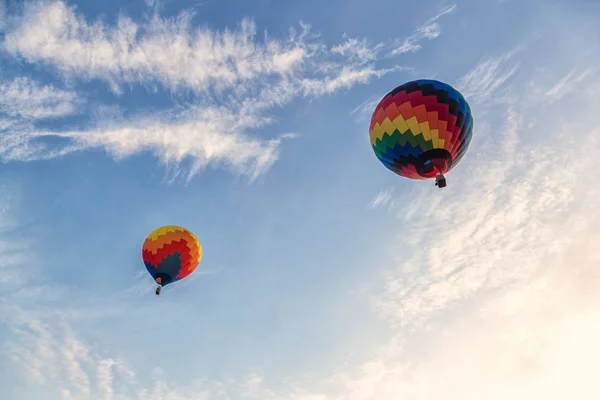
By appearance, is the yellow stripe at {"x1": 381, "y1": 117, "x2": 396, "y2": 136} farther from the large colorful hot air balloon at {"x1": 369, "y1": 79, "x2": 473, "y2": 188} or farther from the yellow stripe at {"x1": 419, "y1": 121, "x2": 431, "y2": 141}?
the yellow stripe at {"x1": 419, "y1": 121, "x2": 431, "y2": 141}

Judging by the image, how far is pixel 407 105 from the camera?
22828 millimetres

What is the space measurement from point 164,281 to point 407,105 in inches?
893

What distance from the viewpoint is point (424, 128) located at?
2239cm

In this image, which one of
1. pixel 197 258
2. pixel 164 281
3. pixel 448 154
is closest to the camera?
pixel 448 154

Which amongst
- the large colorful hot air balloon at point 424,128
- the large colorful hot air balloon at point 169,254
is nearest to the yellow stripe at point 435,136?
the large colorful hot air balloon at point 424,128

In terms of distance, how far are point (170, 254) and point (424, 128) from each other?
21647mm

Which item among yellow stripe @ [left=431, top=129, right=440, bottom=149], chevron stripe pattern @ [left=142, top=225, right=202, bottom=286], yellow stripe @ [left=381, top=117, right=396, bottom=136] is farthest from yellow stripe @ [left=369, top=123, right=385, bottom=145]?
chevron stripe pattern @ [left=142, top=225, right=202, bottom=286]

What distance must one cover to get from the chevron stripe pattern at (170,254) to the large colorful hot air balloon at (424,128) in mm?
18402

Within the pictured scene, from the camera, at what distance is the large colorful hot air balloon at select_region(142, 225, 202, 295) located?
32094 millimetres

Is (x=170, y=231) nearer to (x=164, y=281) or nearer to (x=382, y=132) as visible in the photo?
(x=164, y=281)

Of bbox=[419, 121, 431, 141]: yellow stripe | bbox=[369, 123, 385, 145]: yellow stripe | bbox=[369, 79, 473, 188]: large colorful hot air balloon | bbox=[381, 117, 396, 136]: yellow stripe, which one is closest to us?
bbox=[419, 121, 431, 141]: yellow stripe

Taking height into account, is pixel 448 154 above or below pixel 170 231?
below

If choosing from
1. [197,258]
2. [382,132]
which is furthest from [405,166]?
[197,258]

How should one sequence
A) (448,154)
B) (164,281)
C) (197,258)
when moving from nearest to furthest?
(448,154) < (164,281) < (197,258)
